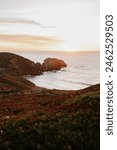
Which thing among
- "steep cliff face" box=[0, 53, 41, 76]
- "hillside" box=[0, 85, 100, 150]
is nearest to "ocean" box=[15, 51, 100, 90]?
"steep cliff face" box=[0, 53, 41, 76]

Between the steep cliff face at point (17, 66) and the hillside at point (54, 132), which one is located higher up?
the steep cliff face at point (17, 66)

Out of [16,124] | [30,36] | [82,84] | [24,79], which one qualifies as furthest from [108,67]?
[24,79]

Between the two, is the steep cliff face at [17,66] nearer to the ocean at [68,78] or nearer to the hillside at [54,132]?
the ocean at [68,78]

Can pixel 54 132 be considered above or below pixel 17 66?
below

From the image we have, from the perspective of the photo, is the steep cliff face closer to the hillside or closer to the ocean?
the ocean

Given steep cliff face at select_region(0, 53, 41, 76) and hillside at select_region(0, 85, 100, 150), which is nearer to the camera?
hillside at select_region(0, 85, 100, 150)

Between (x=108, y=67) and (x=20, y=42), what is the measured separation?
12.8 meters

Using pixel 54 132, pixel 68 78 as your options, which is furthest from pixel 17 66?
pixel 54 132

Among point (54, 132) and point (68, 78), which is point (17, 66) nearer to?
point (68, 78)

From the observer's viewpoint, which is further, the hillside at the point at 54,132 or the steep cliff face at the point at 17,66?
the steep cliff face at the point at 17,66

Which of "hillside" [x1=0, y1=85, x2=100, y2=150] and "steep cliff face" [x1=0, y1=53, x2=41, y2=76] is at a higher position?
"steep cliff face" [x1=0, y1=53, x2=41, y2=76]

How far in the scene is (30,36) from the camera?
2278 cm

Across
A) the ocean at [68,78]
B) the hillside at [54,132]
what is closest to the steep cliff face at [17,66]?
the ocean at [68,78]

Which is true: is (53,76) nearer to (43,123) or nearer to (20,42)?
(20,42)
